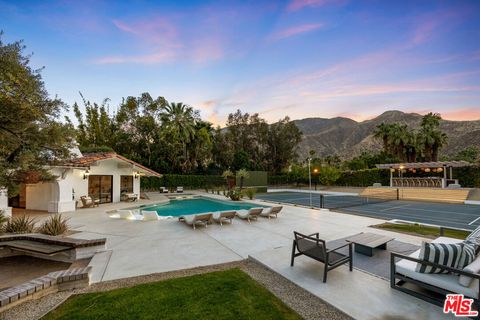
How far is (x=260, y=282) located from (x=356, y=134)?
4157 inches

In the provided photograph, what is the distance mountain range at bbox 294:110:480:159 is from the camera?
71.1 metres

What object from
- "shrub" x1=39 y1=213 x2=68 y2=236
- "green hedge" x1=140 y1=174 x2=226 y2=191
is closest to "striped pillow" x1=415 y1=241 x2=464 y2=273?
"shrub" x1=39 y1=213 x2=68 y2=236

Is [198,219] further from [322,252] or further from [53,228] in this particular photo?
[322,252]

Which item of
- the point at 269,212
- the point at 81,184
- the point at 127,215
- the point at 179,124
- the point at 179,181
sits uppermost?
the point at 179,124

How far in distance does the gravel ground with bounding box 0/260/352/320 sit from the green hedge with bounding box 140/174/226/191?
81.4ft

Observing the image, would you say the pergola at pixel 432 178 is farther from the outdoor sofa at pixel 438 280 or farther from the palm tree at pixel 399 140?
the outdoor sofa at pixel 438 280

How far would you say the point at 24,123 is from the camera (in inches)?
225

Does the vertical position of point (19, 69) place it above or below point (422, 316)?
above

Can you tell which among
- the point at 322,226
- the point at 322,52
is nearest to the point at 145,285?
the point at 322,226

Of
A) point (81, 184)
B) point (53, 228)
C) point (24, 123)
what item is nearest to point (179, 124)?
point (81, 184)

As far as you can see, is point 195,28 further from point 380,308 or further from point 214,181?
point 214,181

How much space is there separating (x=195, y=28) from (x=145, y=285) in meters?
14.5

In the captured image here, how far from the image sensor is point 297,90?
22875mm

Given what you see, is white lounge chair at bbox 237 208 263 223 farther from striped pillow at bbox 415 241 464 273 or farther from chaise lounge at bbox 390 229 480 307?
striped pillow at bbox 415 241 464 273
